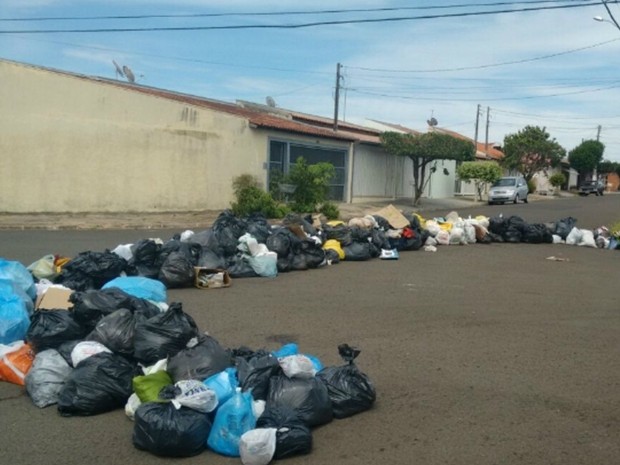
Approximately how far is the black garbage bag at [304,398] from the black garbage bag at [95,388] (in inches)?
43.5

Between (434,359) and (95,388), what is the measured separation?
3101 millimetres

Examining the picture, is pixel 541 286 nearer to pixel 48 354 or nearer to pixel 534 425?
pixel 534 425

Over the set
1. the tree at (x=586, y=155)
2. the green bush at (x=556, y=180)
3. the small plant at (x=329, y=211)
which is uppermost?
the tree at (x=586, y=155)

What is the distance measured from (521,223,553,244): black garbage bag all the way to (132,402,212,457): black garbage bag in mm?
15286

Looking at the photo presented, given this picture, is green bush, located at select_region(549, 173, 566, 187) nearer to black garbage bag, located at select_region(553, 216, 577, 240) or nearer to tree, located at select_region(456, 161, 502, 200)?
tree, located at select_region(456, 161, 502, 200)

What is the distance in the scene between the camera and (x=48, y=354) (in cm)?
549

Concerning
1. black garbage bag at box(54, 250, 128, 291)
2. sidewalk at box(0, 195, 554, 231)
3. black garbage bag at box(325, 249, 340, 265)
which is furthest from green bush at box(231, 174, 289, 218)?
black garbage bag at box(54, 250, 128, 291)

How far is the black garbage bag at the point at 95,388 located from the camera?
16.4 ft

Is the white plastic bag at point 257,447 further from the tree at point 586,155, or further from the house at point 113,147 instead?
the tree at point 586,155

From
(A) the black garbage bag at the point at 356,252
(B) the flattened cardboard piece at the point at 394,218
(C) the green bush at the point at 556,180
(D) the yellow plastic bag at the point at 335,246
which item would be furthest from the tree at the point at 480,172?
(D) the yellow plastic bag at the point at 335,246

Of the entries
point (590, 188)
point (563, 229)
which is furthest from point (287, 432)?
point (590, 188)

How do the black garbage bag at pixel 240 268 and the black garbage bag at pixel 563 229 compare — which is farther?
the black garbage bag at pixel 563 229

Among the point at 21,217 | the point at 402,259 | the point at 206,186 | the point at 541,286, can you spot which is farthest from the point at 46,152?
the point at 541,286

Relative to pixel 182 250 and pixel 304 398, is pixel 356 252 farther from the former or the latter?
pixel 304 398
